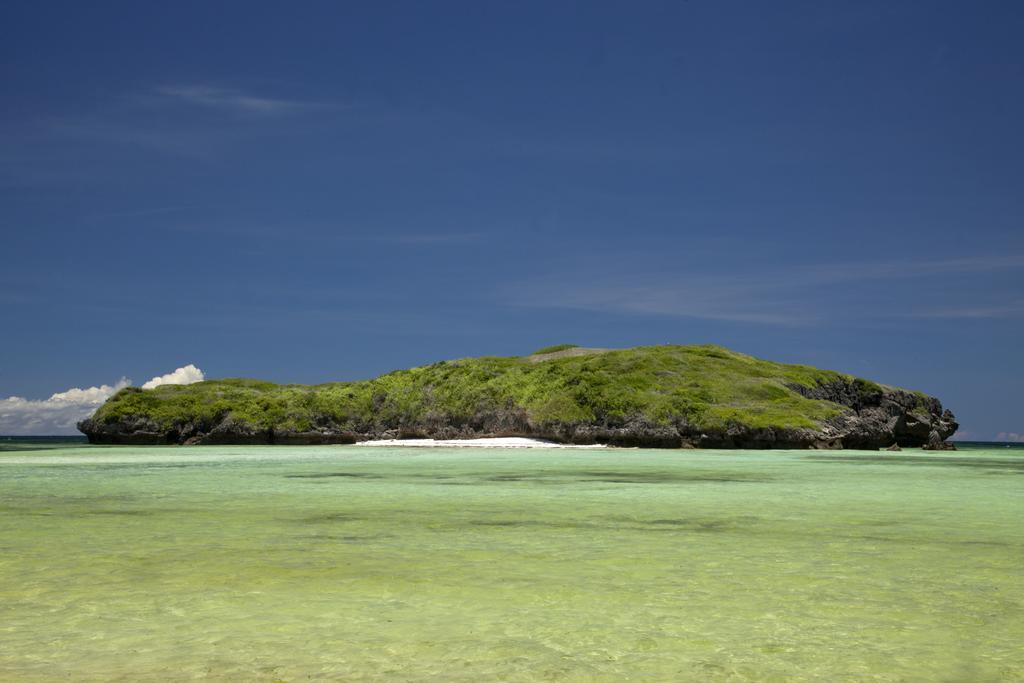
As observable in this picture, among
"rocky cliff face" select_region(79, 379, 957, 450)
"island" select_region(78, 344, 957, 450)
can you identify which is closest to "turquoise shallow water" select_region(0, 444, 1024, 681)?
"rocky cliff face" select_region(79, 379, 957, 450)

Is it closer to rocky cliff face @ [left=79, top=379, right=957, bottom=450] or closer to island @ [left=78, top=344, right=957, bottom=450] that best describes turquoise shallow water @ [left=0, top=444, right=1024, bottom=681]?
rocky cliff face @ [left=79, top=379, right=957, bottom=450]

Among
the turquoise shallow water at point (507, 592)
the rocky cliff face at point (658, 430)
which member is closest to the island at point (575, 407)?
the rocky cliff face at point (658, 430)

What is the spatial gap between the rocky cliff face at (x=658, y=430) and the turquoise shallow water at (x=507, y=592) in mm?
79787

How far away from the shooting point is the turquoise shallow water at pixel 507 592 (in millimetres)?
7137

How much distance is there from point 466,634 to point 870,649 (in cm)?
353

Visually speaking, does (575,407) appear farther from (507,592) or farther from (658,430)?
(507,592)

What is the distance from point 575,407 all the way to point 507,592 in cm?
10202

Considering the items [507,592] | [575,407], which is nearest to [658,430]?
[575,407]

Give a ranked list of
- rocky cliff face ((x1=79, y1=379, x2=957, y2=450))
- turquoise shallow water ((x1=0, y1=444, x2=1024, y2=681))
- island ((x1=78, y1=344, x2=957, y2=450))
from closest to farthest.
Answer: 1. turquoise shallow water ((x1=0, y1=444, x2=1024, y2=681))
2. rocky cliff face ((x1=79, y1=379, x2=957, y2=450))
3. island ((x1=78, y1=344, x2=957, y2=450))

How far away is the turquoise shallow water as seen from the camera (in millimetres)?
7137

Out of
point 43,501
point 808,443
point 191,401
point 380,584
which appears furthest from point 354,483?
point 191,401

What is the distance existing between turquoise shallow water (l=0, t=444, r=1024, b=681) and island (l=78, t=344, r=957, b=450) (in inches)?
3287

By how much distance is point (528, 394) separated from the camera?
11938 centimetres

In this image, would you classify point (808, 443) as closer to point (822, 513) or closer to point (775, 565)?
point (822, 513)
